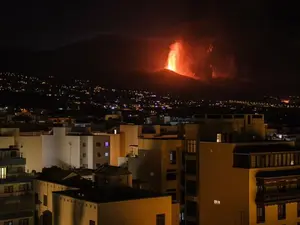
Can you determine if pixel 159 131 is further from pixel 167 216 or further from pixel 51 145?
pixel 167 216

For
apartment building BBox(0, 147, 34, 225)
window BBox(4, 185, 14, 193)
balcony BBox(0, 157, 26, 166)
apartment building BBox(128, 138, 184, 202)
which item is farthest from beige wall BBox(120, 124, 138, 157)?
window BBox(4, 185, 14, 193)

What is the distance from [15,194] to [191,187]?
693 cm

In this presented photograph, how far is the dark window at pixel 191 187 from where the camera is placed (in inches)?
852

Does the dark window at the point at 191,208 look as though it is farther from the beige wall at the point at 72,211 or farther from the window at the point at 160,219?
the beige wall at the point at 72,211

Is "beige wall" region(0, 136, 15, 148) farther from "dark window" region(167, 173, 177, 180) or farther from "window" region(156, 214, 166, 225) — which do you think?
"window" region(156, 214, 166, 225)

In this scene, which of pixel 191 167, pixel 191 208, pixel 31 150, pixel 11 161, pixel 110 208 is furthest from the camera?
pixel 31 150

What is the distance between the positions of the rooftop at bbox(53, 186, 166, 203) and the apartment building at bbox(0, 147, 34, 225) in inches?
117

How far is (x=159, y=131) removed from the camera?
95.8 feet

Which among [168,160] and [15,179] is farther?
[168,160]

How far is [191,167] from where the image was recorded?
22.1 metres

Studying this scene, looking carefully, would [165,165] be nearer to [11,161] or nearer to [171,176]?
[171,176]

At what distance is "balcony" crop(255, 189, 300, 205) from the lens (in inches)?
752

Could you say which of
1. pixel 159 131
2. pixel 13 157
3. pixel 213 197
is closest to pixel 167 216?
pixel 213 197

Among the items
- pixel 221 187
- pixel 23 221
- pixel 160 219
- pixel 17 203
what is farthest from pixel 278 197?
pixel 17 203
